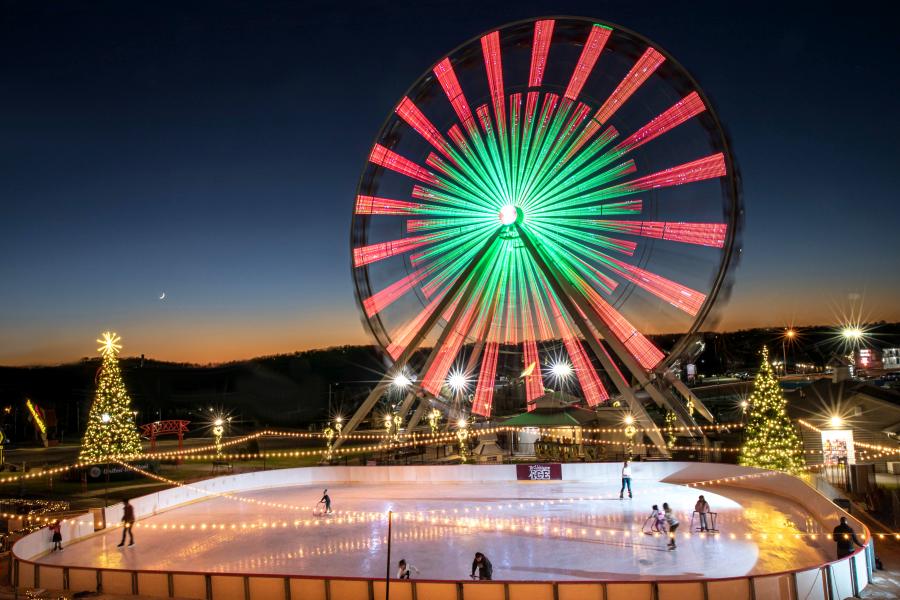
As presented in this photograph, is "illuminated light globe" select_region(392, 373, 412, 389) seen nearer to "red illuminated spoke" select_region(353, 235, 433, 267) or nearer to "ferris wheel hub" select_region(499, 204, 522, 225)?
"red illuminated spoke" select_region(353, 235, 433, 267)

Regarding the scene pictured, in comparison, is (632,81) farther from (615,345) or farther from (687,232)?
(615,345)

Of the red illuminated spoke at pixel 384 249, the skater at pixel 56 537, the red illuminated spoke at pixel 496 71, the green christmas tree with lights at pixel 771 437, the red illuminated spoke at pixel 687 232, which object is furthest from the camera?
the red illuminated spoke at pixel 384 249

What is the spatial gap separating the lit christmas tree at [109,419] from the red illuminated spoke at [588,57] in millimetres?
18442

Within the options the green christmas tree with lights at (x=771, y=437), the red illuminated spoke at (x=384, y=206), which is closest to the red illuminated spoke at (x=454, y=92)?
the red illuminated spoke at (x=384, y=206)

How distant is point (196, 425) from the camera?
68.8 meters

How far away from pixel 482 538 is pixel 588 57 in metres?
13.7

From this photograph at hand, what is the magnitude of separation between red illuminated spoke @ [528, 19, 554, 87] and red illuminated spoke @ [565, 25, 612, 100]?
1.06 metres

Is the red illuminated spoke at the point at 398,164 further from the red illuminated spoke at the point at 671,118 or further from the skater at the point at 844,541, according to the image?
the skater at the point at 844,541

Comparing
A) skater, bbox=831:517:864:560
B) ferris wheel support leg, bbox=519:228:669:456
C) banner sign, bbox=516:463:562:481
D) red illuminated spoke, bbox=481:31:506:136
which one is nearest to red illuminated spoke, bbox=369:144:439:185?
red illuminated spoke, bbox=481:31:506:136

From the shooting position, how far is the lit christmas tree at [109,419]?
1003 inches

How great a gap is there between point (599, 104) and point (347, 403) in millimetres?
68218

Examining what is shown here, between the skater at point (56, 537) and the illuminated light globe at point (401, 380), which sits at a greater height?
the illuminated light globe at point (401, 380)

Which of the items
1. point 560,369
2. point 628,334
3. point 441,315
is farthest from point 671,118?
point 560,369

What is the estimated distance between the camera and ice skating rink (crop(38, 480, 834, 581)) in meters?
11.9
